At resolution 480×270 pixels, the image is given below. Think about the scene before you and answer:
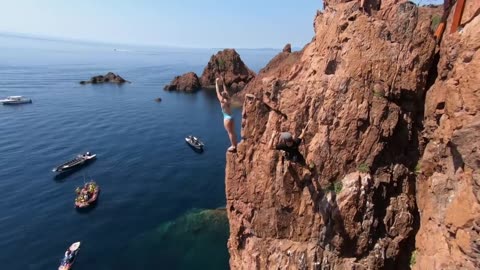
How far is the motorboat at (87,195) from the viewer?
160 ft

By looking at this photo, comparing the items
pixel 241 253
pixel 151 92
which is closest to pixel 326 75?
pixel 241 253

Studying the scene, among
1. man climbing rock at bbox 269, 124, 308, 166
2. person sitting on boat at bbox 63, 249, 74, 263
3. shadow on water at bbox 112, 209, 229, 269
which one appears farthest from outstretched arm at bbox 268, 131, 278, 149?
person sitting on boat at bbox 63, 249, 74, 263

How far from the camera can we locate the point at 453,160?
14.7 meters

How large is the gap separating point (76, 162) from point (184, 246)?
106ft

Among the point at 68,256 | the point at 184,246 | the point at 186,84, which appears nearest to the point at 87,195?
the point at 68,256

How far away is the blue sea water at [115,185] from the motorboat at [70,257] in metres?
0.89

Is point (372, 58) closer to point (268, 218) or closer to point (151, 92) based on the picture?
point (268, 218)

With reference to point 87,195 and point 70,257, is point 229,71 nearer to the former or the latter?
point 87,195

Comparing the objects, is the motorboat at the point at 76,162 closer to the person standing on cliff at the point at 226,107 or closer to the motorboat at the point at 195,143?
the motorboat at the point at 195,143

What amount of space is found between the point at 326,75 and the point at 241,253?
12924 mm

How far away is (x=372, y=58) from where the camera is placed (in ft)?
58.5

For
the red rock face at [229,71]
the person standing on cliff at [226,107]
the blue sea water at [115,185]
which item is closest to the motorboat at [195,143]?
the blue sea water at [115,185]

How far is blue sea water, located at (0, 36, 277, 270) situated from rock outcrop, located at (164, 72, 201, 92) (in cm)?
2616

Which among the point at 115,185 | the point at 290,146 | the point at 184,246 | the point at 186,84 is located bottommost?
the point at 115,185
